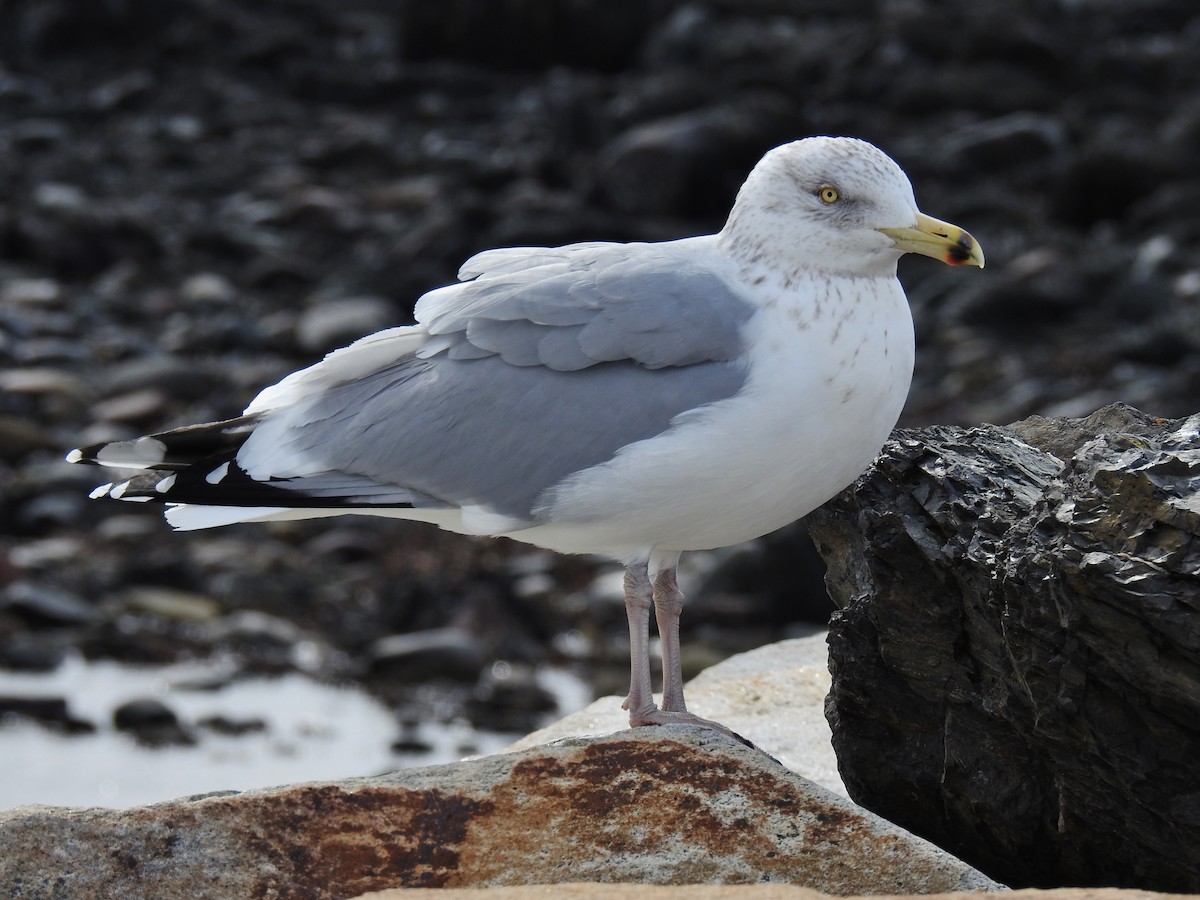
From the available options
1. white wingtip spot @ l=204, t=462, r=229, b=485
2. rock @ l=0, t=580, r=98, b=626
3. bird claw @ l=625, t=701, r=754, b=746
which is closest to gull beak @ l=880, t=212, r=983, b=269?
bird claw @ l=625, t=701, r=754, b=746

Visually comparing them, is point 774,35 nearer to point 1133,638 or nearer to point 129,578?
point 129,578

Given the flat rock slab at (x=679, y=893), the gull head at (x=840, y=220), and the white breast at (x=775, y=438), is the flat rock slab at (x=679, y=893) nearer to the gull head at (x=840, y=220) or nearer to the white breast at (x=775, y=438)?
the white breast at (x=775, y=438)

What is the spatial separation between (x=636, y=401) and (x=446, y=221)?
1143 cm

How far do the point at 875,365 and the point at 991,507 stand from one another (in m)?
0.46

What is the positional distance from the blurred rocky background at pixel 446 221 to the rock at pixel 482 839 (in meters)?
5.07

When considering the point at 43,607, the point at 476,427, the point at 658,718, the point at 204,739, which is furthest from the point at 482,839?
the point at 43,607

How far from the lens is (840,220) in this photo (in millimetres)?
4566

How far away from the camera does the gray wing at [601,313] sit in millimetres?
4496

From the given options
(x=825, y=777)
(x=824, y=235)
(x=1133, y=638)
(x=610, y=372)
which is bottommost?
(x=825, y=777)

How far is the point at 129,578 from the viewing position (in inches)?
415

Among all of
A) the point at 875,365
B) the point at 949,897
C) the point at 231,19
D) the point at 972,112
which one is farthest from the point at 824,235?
the point at 231,19

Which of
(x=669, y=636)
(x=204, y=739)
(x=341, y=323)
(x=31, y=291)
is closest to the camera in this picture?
(x=669, y=636)

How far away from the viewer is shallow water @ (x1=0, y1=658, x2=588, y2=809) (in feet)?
26.9

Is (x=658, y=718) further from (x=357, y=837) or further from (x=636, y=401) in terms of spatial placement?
(x=357, y=837)
